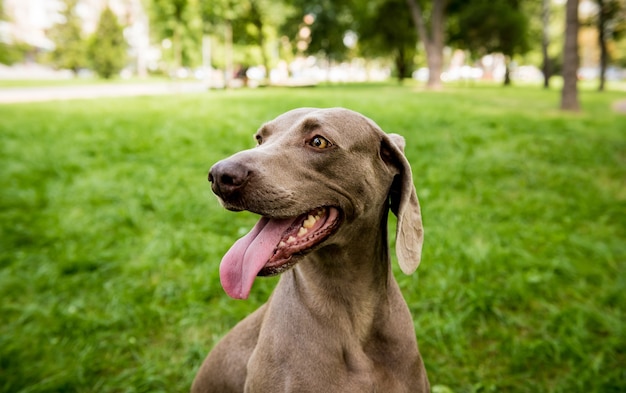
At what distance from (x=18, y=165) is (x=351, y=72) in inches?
2727

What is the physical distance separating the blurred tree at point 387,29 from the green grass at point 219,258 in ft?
83.3

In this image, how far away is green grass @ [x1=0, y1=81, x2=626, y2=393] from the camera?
10.5 ft

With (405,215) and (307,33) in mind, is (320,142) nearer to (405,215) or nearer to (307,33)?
(405,215)

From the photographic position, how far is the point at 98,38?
39.8 m

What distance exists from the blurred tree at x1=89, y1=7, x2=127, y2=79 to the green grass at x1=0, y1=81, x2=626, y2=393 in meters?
35.2

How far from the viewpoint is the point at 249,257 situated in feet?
6.12

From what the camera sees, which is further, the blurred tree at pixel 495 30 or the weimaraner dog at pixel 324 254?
the blurred tree at pixel 495 30

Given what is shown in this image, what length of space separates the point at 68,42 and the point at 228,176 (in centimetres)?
5166

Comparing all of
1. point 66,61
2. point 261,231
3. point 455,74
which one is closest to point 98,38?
point 66,61

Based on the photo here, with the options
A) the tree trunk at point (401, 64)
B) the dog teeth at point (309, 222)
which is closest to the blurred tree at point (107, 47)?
the tree trunk at point (401, 64)

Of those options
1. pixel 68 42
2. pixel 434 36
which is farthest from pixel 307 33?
pixel 68 42

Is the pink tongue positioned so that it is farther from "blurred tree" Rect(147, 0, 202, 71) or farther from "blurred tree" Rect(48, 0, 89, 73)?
"blurred tree" Rect(48, 0, 89, 73)

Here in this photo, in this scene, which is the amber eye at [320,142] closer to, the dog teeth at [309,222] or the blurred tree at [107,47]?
the dog teeth at [309,222]

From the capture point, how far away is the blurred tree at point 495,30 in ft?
105
